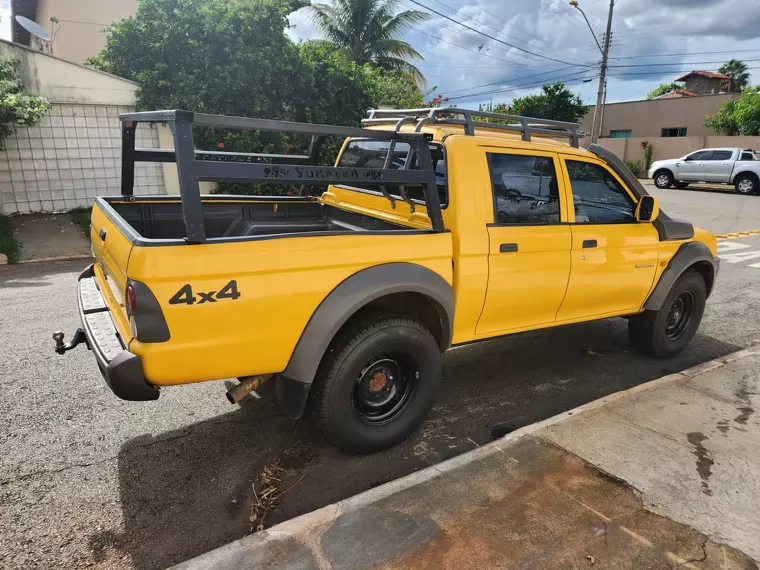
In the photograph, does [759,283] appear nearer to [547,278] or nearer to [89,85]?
[547,278]

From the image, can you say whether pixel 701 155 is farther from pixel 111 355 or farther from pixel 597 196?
pixel 111 355

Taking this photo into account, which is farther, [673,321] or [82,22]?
[82,22]

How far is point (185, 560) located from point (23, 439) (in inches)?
62.3

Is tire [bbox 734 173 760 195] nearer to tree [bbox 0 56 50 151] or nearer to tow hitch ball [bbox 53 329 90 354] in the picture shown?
tree [bbox 0 56 50 151]

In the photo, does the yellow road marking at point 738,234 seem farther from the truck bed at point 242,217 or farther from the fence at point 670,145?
the fence at point 670,145

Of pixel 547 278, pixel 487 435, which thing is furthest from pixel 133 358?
pixel 547 278

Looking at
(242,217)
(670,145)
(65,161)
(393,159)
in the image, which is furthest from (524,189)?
(670,145)

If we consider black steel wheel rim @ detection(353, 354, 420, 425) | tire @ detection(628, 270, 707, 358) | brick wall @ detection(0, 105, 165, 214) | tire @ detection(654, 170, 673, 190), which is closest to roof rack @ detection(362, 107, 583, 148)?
black steel wheel rim @ detection(353, 354, 420, 425)

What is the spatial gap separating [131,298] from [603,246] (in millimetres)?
3214

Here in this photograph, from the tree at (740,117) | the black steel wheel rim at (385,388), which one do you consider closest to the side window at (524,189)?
the black steel wheel rim at (385,388)

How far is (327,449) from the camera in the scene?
3.31 meters

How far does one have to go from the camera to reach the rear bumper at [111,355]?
7.93 feet

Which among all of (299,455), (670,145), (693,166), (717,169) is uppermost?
(670,145)

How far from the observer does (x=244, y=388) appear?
276 cm
